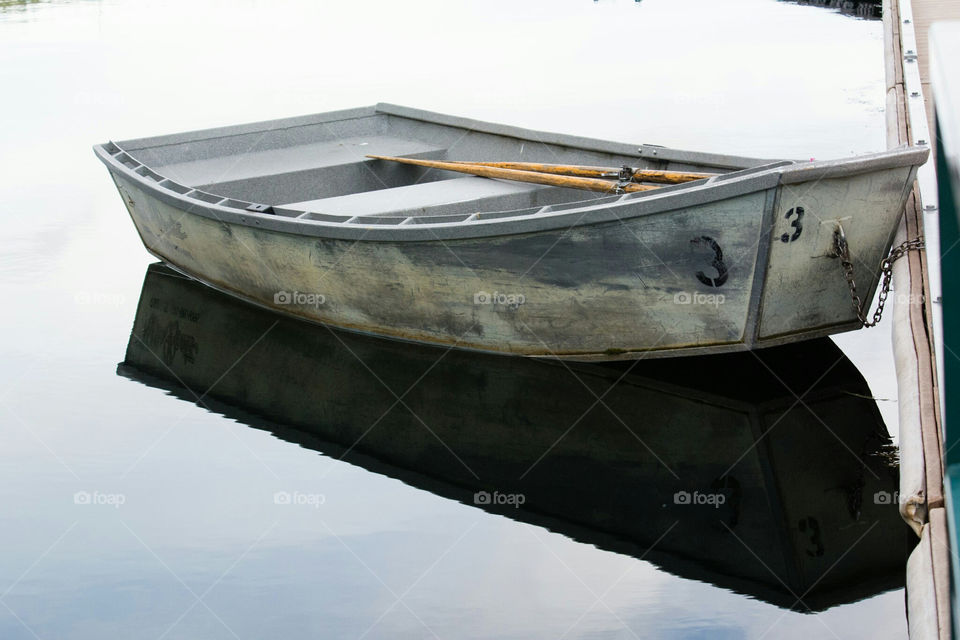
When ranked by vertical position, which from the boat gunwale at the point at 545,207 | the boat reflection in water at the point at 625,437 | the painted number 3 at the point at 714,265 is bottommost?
the boat reflection in water at the point at 625,437

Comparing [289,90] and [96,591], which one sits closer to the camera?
[96,591]

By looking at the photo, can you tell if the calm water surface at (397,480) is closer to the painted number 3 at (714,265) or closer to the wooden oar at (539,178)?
the painted number 3 at (714,265)

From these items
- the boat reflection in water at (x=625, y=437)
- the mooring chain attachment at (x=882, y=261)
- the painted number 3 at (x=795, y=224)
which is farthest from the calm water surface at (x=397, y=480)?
the painted number 3 at (x=795, y=224)

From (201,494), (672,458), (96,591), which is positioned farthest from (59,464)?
(672,458)

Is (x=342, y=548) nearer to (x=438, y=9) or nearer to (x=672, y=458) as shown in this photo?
(x=672, y=458)

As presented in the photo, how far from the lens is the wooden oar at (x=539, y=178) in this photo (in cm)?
664

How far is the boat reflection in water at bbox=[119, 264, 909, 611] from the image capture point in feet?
15.1

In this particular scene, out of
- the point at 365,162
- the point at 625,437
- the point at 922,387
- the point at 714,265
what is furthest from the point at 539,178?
the point at 922,387

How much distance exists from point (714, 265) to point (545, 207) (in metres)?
0.95

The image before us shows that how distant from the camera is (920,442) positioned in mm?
3883

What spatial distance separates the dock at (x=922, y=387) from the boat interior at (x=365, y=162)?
4.09ft

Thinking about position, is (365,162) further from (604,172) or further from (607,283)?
(607,283)

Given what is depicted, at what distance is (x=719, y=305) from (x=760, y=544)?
1.39 m

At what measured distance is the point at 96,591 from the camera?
459cm
